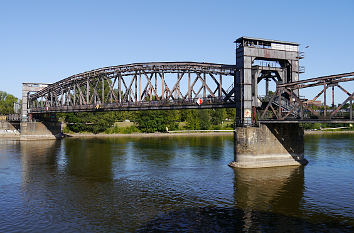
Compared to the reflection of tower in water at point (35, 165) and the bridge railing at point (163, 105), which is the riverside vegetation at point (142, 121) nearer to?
the bridge railing at point (163, 105)

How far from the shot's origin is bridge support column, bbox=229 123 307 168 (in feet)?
147

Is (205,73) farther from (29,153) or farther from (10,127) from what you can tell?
(10,127)

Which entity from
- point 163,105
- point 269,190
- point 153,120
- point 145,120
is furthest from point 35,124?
point 269,190

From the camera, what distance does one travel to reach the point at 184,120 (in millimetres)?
156250

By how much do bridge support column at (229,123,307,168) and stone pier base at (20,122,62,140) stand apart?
7188 centimetres

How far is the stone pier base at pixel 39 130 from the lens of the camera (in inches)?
3853

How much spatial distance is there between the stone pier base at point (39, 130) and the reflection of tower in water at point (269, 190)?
73.6 meters

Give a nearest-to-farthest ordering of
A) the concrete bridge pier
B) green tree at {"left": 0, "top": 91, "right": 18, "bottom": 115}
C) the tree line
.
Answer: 1. the concrete bridge pier
2. the tree line
3. green tree at {"left": 0, "top": 91, "right": 18, "bottom": 115}

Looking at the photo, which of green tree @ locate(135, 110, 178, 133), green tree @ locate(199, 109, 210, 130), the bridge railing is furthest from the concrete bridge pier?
green tree @ locate(199, 109, 210, 130)

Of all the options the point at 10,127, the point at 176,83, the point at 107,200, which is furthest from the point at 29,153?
the point at 10,127

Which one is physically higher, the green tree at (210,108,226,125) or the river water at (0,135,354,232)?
the green tree at (210,108,226,125)

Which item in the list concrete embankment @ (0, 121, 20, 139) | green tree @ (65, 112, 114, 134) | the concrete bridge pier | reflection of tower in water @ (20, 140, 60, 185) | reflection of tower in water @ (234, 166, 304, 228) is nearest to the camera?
reflection of tower in water @ (234, 166, 304, 228)

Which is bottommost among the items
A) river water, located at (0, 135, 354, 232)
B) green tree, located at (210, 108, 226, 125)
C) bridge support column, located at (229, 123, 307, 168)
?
river water, located at (0, 135, 354, 232)

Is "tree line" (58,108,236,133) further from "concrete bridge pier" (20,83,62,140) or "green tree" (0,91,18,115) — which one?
"green tree" (0,91,18,115)
